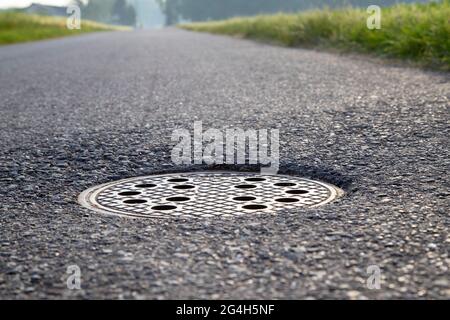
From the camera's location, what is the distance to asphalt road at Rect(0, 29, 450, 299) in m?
1.73

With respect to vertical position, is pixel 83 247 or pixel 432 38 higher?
pixel 432 38

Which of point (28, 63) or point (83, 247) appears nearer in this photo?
point (83, 247)

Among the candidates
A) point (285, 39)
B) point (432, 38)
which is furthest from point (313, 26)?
point (432, 38)

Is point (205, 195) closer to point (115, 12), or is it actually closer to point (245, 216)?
point (245, 216)

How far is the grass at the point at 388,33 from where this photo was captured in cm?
709

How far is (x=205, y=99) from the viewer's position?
5.35 m
